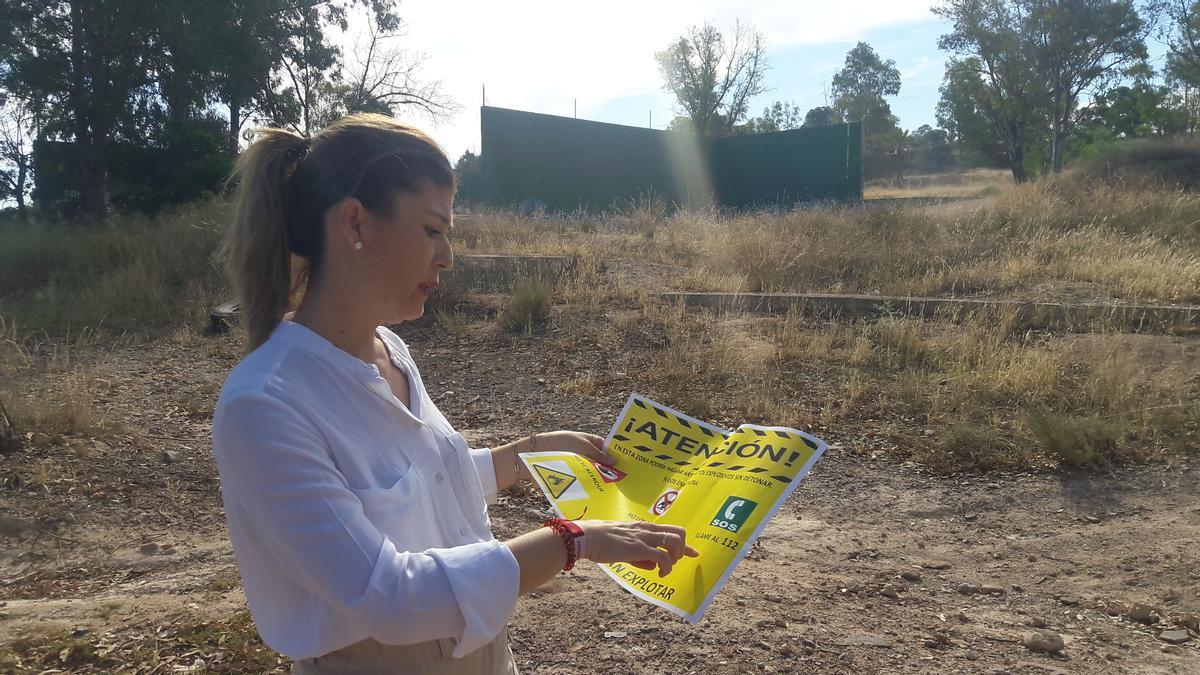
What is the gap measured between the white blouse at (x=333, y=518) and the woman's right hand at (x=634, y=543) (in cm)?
18

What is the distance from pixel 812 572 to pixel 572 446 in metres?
1.95

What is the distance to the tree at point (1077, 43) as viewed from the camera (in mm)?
26016

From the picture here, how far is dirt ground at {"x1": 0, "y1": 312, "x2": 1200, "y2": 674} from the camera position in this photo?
9.84 feet

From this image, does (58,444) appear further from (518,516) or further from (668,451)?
(668,451)

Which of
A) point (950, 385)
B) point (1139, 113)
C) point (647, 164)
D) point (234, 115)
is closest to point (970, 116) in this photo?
point (1139, 113)

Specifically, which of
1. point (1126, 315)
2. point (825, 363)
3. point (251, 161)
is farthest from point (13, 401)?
point (1126, 315)

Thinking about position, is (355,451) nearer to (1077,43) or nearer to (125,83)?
(125,83)

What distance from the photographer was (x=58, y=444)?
17.4 ft

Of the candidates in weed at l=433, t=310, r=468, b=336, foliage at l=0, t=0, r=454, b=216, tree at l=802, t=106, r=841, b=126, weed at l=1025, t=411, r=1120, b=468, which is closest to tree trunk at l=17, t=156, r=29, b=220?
foliage at l=0, t=0, r=454, b=216

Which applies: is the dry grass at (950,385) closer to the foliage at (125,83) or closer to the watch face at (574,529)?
the watch face at (574,529)

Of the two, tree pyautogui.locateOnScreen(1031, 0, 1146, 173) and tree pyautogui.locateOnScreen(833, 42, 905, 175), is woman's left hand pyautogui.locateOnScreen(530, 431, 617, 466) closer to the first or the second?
tree pyautogui.locateOnScreen(1031, 0, 1146, 173)

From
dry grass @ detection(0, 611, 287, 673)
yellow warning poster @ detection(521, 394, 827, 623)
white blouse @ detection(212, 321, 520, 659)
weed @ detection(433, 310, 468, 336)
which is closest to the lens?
white blouse @ detection(212, 321, 520, 659)

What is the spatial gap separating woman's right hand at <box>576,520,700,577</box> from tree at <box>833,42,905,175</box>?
54098 mm

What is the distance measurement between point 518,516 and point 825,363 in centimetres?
347
